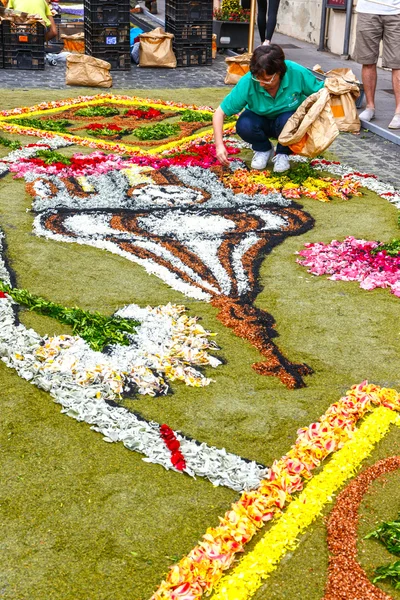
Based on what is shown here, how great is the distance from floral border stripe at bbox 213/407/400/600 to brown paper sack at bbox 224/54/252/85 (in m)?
9.66

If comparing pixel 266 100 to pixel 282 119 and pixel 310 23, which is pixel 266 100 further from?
pixel 310 23

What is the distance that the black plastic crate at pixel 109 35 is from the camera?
43.1 ft

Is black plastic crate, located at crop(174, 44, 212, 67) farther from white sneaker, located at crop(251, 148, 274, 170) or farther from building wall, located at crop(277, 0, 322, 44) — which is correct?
white sneaker, located at crop(251, 148, 274, 170)

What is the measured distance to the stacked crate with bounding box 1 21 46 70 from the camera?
510 inches

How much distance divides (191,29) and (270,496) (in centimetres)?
1239

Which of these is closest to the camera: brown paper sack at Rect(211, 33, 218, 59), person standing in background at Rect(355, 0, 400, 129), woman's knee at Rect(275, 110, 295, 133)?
woman's knee at Rect(275, 110, 295, 133)

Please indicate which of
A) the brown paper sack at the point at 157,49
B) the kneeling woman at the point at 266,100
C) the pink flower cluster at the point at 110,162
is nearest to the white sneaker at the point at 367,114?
the pink flower cluster at the point at 110,162

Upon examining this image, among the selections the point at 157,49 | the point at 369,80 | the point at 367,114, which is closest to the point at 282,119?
the point at 369,80

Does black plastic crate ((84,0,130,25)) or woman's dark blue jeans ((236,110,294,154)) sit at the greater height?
black plastic crate ((84,0,130,25))

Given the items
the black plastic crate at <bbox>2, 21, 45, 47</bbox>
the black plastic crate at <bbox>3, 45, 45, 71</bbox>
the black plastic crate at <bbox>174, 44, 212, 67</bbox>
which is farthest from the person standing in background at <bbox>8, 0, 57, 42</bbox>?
the black plastic crate at <bbox>174, 44, 212, 67</bbox>

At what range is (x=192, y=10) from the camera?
44.6ft

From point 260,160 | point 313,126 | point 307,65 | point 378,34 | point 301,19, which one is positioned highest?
point 378,34

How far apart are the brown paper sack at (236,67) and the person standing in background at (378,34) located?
11.9 ft

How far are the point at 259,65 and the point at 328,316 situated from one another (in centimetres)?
278
